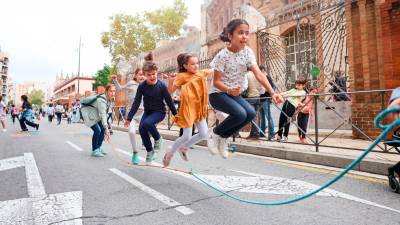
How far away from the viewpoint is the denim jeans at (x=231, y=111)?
11.6 ft

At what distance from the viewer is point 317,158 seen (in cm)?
588

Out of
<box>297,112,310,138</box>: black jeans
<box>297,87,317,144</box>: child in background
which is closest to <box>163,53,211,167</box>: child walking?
<box>297,87,317,144</box>: child in background

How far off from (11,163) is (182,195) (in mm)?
4507

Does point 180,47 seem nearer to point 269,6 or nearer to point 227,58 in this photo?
point 269,6

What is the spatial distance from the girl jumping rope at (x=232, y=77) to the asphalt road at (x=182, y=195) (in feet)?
3.17

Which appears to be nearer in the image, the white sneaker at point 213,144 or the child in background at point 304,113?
the white sneaker at point 213,144

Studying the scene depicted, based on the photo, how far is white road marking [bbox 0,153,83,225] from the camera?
9.66ft

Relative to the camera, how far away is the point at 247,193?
375 centimetres

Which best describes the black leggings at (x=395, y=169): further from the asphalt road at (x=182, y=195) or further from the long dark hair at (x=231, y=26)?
the long dark hair at (x=231, y=26)

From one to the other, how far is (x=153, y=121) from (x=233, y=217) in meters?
2.06

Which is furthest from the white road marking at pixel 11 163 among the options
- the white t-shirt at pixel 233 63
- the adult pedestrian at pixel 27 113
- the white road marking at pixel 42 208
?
the adult pedestrian at pixel 27 113

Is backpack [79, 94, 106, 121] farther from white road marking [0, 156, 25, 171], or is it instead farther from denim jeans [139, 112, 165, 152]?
denim jeans [139, 112, 165, 152]

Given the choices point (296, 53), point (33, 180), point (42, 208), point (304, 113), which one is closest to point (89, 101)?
point (33, 180)

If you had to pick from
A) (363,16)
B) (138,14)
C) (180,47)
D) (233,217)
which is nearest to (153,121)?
(233,217)
